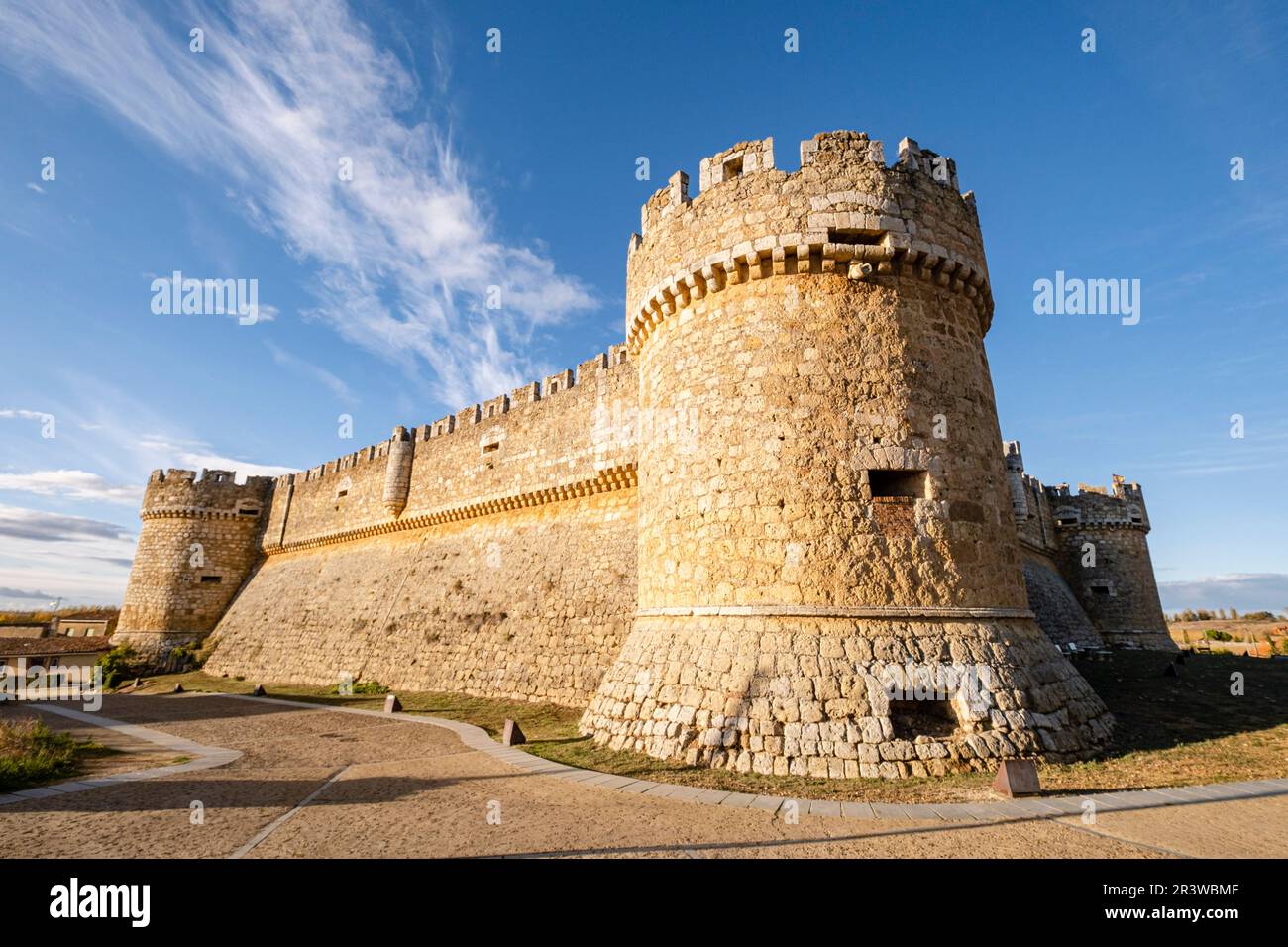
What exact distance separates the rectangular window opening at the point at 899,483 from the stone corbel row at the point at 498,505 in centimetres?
737

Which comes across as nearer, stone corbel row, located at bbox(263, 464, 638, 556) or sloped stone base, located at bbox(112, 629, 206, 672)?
stone corbel row, located at bbox(263, 464, 638, 556)

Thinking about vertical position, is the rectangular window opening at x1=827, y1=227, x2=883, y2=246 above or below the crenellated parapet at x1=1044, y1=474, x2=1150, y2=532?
above

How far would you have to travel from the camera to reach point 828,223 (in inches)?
341

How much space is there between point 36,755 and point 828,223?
43.9 ft

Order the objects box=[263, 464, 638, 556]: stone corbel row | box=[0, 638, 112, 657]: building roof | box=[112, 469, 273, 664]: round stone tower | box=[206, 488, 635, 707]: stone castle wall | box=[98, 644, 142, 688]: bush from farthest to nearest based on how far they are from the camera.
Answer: box=[112, 469, 273, 664]: round stone tower, box=[0, 638, 112, 657]: building roof, box=[98, 644, 142, 688]: bush, box=[263, 464, 638, 556]: stone corbel row, box=[206, 488, 635, 707]: stone castle wall

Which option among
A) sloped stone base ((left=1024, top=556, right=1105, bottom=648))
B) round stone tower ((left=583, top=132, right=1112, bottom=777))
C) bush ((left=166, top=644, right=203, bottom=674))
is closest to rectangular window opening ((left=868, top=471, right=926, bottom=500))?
round stone tower ((left=583, top=132, right=1112, bottom=777))

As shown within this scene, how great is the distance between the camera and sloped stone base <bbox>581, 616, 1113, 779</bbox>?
22.0 feet

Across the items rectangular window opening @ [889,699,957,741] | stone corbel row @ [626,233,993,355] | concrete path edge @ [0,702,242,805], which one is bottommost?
concrete path edge @ [0,702,242,805]

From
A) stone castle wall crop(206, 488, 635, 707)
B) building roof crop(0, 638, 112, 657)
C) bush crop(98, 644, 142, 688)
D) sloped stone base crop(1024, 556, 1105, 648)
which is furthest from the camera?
building roof crop(0, 638, 112, 657)

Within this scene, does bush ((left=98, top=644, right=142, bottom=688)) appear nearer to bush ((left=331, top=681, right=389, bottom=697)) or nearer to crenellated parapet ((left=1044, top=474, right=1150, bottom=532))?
bush ((left=331, top=681, right=389, bottom=697))

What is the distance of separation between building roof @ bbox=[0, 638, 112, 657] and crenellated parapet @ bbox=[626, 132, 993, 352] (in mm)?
29972

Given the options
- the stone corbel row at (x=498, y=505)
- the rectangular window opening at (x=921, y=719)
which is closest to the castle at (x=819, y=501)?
the rectangular window opening at (x=921, y=719)
